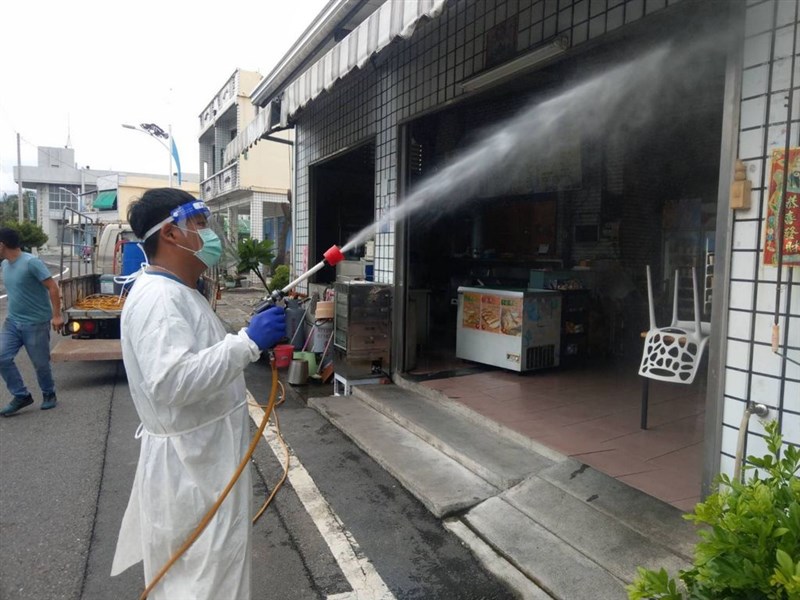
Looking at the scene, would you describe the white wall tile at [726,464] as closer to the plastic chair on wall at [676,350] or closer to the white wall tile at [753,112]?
the plastic chair on wall at [676,350]

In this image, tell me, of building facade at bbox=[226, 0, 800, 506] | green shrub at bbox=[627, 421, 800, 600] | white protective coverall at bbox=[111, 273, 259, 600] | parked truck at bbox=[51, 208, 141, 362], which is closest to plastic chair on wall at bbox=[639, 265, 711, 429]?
building facade at bbox=[226, 0, 800, 506]

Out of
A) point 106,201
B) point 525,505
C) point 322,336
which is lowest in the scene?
point 525,505

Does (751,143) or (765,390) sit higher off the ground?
(751,143)

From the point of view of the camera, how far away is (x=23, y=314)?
19.4ft

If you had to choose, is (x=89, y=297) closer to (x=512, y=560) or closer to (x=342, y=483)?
(x=342, y=483)

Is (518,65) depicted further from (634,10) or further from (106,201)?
(106,201)

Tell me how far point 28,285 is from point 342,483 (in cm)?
439

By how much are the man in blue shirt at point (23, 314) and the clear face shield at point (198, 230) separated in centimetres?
474

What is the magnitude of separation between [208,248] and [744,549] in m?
2.16

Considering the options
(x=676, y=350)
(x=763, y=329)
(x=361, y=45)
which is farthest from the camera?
(x=361, y=45)

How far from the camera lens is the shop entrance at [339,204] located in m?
9.99

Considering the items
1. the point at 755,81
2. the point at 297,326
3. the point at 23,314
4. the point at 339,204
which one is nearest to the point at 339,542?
the point at 755,81

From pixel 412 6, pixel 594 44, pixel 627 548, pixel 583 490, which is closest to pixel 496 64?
pixel 594 44

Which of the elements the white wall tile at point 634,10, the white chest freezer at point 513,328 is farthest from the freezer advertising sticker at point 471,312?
the white wall tile at point 634,10
